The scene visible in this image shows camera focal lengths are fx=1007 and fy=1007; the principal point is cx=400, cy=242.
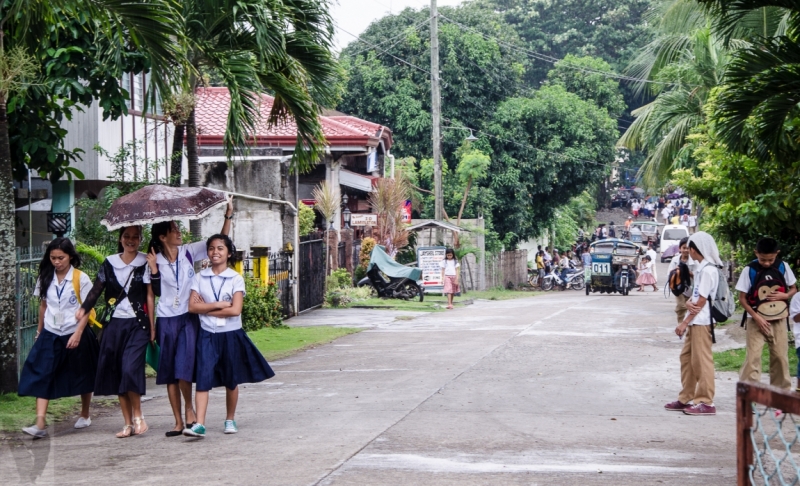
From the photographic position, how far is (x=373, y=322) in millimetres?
22125

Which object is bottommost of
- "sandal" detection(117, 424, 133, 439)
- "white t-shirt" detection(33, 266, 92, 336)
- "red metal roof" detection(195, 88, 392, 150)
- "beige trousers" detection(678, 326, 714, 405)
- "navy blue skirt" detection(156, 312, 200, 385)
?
"sandal" detection(117, 424, 133, 439)

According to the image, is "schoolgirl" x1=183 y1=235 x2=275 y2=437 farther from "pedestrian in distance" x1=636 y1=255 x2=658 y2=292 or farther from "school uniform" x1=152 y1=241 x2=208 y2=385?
"pedestrian in distance" x1=636 y1=255 x2=658 y2=292

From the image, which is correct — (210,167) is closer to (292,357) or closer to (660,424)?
(292,357)

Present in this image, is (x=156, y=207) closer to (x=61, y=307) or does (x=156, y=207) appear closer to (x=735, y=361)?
(x=61, y=307)

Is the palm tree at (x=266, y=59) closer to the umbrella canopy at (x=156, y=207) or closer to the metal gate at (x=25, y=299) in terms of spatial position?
the metal gate at (x=25, y=299)

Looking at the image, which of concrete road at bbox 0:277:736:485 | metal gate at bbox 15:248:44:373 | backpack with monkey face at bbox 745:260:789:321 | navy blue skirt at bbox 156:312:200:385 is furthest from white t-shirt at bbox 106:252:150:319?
backpack with monkey face at bbox 745:260:789:321

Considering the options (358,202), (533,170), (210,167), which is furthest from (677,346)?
(533,170)

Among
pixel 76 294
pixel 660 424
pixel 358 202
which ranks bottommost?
pixel 660 424

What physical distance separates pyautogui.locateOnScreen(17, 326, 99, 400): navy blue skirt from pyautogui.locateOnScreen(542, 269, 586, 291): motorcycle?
118 feet

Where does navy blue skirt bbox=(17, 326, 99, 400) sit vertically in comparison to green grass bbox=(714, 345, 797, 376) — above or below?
above

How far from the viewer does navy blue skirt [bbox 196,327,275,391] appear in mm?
8398

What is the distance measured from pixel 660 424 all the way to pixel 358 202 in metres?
27.0

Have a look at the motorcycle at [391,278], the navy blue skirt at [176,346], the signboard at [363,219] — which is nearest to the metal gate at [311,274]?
the motorcycle at [391,278]

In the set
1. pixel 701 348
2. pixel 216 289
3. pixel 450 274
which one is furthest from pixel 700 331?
pixel 450 274
